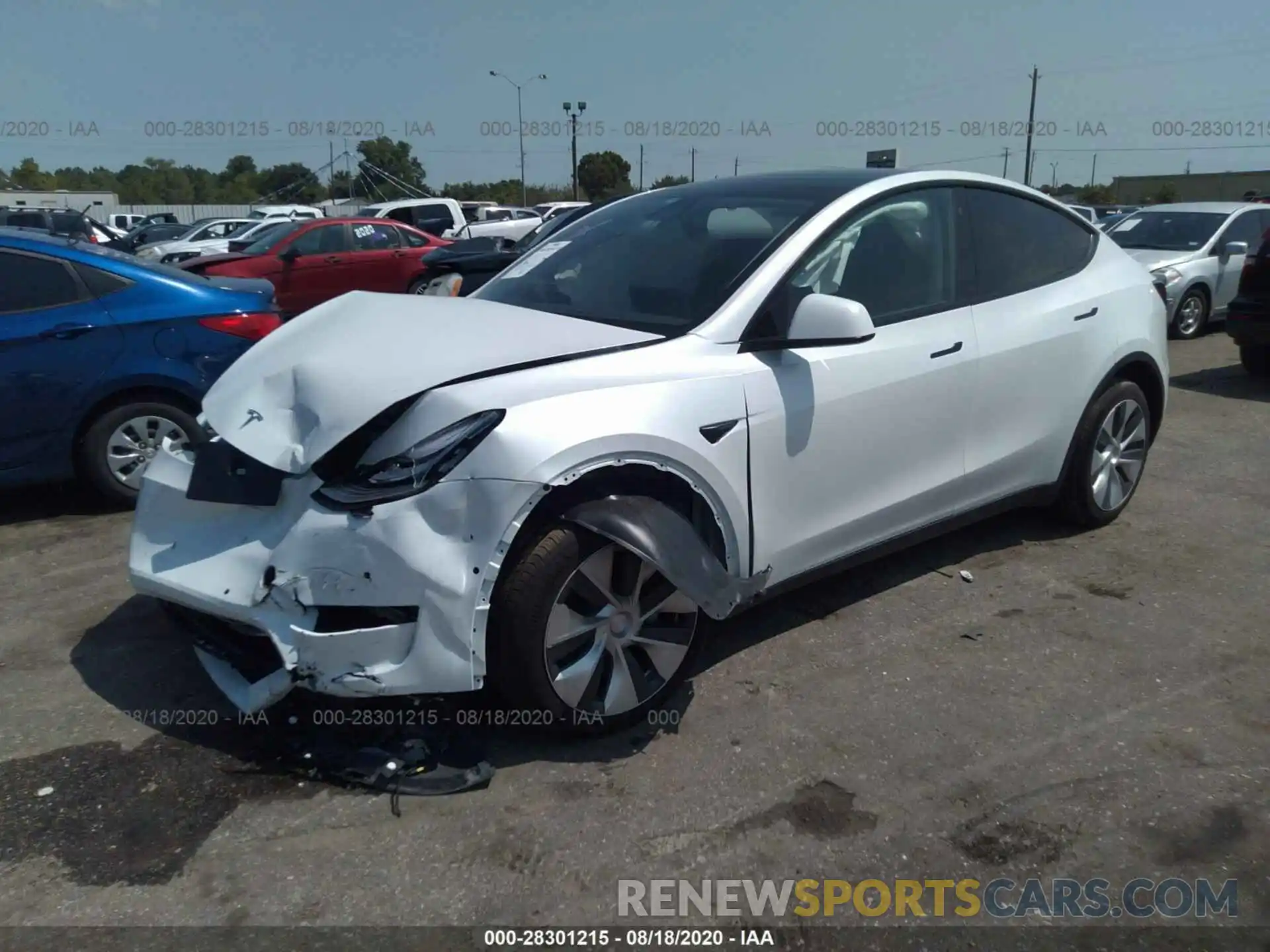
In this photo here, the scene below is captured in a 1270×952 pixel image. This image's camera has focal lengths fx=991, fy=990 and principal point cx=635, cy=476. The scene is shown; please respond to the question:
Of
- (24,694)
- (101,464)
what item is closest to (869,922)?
(24,694)

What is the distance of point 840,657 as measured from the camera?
146 inches

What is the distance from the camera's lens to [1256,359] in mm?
9047

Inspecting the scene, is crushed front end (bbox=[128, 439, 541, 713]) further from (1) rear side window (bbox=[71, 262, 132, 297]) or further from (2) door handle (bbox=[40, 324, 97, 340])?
(1) rear side window (bbox=[71, 262, 132, 297])

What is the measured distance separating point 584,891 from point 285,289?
11733 millimetres

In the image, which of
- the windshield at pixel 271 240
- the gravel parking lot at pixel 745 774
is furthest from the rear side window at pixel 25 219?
the gravel parking lot at pixel 745 774

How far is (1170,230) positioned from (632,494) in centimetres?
1130

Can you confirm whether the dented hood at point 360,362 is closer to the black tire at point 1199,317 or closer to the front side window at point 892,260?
the front side window at point 892,260

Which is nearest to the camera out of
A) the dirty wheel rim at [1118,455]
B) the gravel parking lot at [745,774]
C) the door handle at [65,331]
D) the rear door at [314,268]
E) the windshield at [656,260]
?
the gravel parking lot at [745,774]

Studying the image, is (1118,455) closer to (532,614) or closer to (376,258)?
(532,614)

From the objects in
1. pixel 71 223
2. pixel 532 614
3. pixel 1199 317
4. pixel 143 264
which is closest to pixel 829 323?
pixel 532 614

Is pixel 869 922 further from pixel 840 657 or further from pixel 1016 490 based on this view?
pixel 1016 490

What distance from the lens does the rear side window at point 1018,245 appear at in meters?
4.16

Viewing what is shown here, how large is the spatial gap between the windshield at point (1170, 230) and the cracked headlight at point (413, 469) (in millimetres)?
10878

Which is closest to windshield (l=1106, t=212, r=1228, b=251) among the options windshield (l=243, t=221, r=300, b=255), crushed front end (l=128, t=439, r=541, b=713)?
windshield (l=243, t=221, r=300, b=255)
